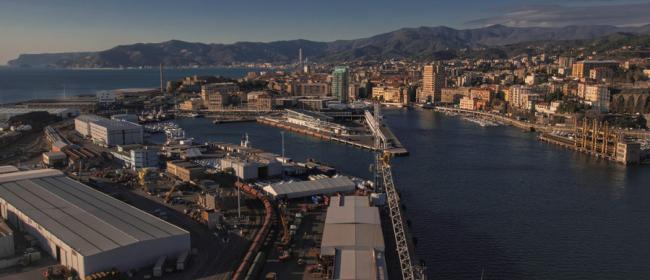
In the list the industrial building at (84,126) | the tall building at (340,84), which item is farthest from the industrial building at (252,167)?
the tall building at (340,84)

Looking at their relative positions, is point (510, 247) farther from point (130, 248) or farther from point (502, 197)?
point (130, 248)

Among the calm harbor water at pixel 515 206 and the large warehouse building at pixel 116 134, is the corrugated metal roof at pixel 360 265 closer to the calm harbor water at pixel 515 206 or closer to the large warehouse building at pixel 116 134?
the calm harbor water at pixel 515 206

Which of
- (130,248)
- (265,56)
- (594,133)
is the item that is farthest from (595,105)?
(265,56)

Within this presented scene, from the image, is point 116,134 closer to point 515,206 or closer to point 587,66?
point 515,206

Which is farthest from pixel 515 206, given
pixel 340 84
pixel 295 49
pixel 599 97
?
A: pixel 295 49

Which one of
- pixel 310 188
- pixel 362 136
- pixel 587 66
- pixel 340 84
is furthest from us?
pixel 340 84

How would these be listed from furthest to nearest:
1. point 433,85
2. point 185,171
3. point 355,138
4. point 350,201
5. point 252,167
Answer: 1. point 433,85
2. point 355,138
3. point 252,167
4. point 185,171
5. point 350,201

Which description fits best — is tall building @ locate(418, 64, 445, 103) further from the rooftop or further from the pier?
the rooftop
